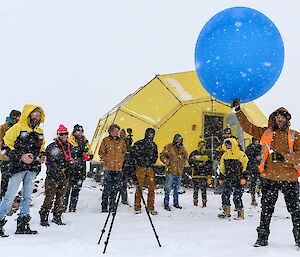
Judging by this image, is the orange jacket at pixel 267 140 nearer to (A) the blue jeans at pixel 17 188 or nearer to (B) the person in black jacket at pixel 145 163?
(A) the blue jeans at pixel 17 188

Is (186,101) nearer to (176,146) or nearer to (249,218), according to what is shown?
(176,146)

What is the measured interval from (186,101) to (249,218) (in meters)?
6.04

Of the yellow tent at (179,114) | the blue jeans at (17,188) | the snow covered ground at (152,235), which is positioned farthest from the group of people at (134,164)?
the yellow tent at (179,114)

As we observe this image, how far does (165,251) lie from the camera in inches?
185

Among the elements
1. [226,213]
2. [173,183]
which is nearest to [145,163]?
[173,183]

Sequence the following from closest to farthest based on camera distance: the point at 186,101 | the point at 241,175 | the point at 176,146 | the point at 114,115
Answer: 1. the point at 241,175
2. the point at 176,146
3. the point at 186,101
4. the point at 114,115

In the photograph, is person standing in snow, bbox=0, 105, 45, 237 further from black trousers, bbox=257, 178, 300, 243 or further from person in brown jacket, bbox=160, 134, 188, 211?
person in brown jacket, bbox=160, 134, 188, 211

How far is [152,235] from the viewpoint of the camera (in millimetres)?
5867

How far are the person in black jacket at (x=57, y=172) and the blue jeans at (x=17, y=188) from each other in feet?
2.73

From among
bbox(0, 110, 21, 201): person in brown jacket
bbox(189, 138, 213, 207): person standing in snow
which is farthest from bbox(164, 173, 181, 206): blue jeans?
bbox(0, 110, 21, 201): person in brown jacket

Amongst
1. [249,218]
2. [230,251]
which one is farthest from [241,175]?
[230,251]

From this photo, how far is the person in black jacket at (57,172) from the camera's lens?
21.6 feet

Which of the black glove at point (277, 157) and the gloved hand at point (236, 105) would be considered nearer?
the black glove at point (277, 157)

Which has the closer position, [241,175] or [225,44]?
[225,44]
